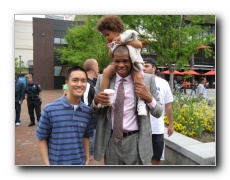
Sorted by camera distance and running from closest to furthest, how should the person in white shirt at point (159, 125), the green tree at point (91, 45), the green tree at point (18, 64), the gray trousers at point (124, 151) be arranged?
the gray trousers at point (124, 151)
the green tree at point (18, 64)
the person in white shirt at point (159, 125)
the green tree at point (91, 45)

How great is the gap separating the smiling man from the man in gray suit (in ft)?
0.43

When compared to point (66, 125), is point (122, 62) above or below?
above

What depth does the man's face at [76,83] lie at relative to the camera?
5.92 ft

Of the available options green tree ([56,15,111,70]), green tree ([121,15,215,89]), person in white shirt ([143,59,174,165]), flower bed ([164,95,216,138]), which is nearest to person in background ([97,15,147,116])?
green tree ([56,15,111,70])

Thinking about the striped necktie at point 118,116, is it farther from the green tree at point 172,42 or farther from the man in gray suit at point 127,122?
the green tree at point 172,42

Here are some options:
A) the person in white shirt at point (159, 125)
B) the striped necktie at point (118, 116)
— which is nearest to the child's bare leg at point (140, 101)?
the striped necktie at point (118, 116)

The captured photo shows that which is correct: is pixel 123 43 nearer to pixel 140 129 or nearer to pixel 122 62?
pixel 122 62

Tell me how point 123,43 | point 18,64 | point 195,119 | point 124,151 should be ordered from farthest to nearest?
point 195,119, point 18,64, point 124,151, point 123,43

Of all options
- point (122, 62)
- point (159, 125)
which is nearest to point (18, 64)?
point (122, 62)

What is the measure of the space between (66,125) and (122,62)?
0.60 meters

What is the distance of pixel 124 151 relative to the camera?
1.87 m

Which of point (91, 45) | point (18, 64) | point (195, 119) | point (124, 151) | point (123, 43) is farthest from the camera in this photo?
point (91, 45)

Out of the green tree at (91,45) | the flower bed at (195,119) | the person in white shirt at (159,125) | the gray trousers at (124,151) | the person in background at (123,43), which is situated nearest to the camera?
the person in background at (123,43)

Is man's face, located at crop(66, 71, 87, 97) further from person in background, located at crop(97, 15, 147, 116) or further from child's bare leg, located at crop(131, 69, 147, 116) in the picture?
child's bare leg, located at crop(131, 69, 147, 116)
